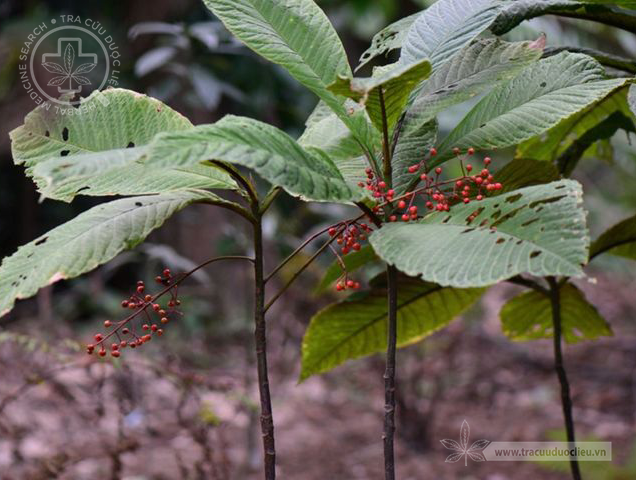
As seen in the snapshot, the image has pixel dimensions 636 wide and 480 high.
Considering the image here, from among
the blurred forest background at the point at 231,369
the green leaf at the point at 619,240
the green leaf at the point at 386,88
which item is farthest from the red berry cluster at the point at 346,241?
the blurred forest background at the point at 231,369

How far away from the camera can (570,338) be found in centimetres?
166

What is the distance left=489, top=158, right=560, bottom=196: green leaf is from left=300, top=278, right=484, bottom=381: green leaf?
0.92ft

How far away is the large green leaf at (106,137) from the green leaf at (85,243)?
25 mm

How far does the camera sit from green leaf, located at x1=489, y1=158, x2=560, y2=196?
47.8 inches

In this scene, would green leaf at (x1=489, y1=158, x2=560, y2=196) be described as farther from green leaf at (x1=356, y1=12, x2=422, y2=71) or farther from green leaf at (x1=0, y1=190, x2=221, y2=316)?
green leaf at (x1=0, y1=190, x2=221, y2=316)

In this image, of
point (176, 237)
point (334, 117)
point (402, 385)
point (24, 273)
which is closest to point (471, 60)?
point (334, 117)

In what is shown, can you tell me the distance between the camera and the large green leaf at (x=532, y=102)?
1.01m

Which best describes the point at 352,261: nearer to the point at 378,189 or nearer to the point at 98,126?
the point at 378,189

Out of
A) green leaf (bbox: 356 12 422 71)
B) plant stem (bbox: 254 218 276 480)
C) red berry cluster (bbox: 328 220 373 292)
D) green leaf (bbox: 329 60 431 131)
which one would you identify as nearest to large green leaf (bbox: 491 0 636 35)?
green leaf (bbox: 356 12 422 71)

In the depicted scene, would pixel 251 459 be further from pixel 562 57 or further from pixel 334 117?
pixel 562 57

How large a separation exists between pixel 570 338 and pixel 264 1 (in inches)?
42.6

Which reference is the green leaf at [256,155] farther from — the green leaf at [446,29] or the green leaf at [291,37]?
the green leaf at [446,29]
